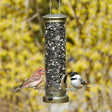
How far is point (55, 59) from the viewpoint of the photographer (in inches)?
191

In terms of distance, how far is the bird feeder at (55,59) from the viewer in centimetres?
471

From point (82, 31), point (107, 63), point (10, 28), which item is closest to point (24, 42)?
point (10, 28)

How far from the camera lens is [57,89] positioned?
4750 mm

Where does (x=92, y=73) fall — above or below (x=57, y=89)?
below

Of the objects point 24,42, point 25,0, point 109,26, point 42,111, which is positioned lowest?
point 42,111

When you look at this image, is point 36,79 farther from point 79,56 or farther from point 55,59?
point 79,56

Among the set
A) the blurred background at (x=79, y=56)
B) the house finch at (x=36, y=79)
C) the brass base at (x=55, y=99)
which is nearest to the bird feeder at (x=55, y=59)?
the brass base at (x=55, y=99)

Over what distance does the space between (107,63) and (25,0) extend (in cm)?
265

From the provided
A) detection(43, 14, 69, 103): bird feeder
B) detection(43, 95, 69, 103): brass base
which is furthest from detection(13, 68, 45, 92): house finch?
detection(43, 95, 69, 103): brass base

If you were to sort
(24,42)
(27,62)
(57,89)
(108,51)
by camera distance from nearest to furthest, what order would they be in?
(57,89), (108,51), (27,62), (24,42)

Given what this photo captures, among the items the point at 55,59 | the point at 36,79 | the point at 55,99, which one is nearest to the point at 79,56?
the point at 55,59

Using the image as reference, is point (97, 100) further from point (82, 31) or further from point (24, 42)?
point (24, 42)

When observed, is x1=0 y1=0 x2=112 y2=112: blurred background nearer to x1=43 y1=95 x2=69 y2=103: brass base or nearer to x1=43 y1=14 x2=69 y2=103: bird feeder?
x1=43 y1=14 x2=69 y2=103: bird feeder

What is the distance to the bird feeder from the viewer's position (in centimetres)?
471
